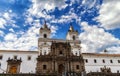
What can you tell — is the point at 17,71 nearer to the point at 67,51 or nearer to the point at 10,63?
the point at 10,63

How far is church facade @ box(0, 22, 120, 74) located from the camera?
49094mm

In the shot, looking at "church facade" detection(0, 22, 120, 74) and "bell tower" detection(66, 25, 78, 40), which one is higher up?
"bell tower" detection(66, 25, 78, 40)

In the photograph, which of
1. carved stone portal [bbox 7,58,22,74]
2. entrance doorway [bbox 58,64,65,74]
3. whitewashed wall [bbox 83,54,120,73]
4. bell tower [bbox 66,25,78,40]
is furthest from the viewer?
bell tower [bbox 66,25,78,40]

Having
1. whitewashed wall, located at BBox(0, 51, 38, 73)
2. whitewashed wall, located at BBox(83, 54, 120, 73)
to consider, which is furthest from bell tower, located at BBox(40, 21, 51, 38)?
whitewashed wall, located at BBox(83, 54, 120, 73)

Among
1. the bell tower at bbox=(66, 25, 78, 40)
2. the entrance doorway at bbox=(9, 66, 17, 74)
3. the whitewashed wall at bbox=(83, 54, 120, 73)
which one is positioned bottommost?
the entrance doorway at bbox=(9, 66, 17, 74)

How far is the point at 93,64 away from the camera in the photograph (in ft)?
177

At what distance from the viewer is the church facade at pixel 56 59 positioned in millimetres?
49094

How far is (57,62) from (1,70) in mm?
16590

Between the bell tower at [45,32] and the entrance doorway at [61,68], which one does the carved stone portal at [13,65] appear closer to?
the bell tower at [45,32]


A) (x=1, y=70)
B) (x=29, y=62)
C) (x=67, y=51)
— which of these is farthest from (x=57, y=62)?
(x=1, y=70)

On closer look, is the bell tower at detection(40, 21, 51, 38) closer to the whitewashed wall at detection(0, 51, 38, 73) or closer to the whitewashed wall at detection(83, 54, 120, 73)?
the whitewashed wall at detection(0, 51, 38, 73)

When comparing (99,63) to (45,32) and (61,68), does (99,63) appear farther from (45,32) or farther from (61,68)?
(45,32)

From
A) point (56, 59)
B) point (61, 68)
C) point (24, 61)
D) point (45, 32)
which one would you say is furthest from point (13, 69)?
point (45, 32)

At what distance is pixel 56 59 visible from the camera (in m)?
50.7
